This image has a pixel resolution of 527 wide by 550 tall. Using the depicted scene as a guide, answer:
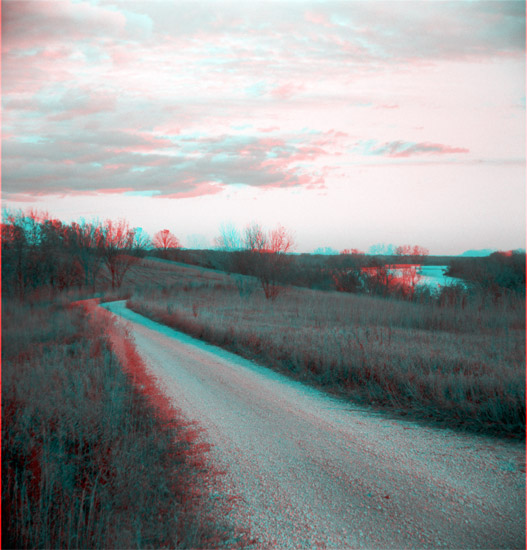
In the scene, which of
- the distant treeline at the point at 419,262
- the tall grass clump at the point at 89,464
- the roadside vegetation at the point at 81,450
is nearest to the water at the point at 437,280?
the distant treeline at the point at 419,262

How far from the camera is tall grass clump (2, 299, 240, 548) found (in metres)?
3.15

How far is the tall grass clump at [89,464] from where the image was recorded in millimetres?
3146

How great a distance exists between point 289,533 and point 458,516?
1.63m

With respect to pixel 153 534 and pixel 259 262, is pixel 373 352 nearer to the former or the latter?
pixel 153 534

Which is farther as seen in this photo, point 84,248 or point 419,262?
point 419,262

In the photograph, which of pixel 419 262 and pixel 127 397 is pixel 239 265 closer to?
pixel 419 262

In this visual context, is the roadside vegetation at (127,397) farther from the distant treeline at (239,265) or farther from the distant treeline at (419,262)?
the distant treeline at (419,262)

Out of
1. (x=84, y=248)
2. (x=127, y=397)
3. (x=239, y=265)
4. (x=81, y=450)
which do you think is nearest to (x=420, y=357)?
(x=127, y=397)

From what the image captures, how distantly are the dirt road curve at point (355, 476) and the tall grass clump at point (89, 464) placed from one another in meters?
0.54

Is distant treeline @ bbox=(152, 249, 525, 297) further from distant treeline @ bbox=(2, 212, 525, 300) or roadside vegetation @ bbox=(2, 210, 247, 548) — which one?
roadside vegetation @ bbox=(2, 210, 247, 548)

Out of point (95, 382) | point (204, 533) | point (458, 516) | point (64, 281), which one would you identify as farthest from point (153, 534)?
point (64, 281)

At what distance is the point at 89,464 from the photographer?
420 cm

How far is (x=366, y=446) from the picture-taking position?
5.45 m

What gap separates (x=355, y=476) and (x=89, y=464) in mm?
2947
